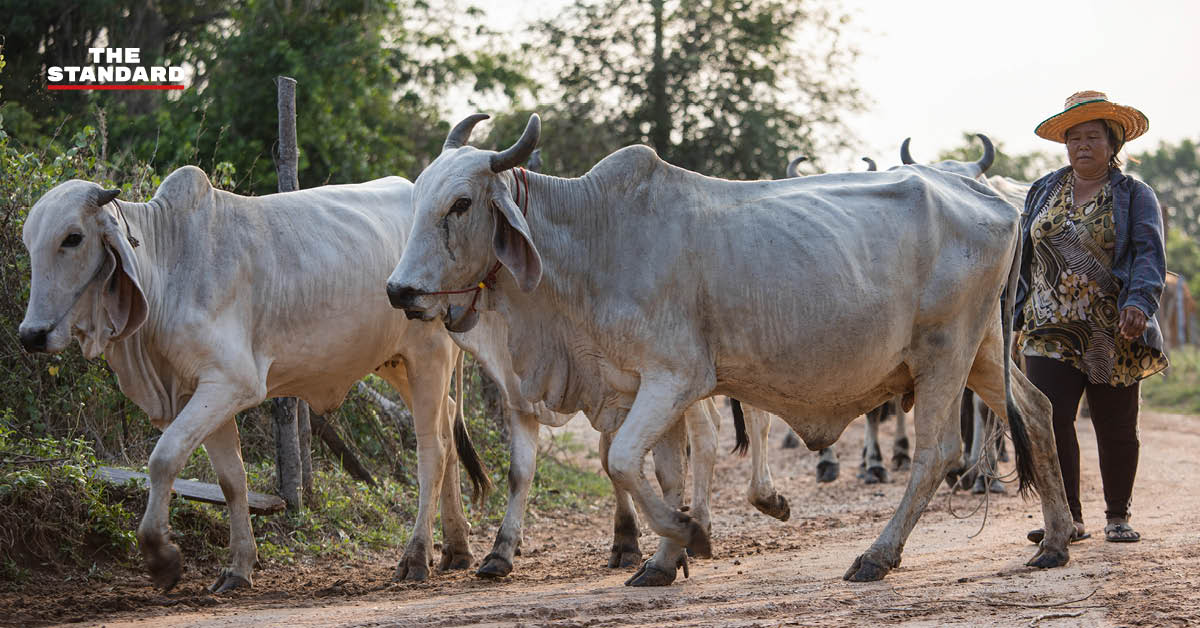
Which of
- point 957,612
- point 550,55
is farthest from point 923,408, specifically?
point 550,55

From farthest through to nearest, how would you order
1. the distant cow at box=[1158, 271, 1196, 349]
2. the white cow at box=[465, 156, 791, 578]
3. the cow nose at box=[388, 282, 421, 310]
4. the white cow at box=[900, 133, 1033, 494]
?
the distant cow at box=[1158, 271, 1196, 349] → the white cow at box=[900, 133, 1033, 494] → the white cow at box=[465, 156, 791, 578] → the cow nose at box=[388, 282, 421, 310]

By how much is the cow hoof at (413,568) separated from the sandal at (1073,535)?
9.04 feet

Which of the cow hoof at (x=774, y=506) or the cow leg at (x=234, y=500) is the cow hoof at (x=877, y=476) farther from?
the cow leg at (x=234, y=500)

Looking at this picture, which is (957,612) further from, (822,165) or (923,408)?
(822,165)

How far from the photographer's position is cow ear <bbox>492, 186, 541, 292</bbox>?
4.68 metres

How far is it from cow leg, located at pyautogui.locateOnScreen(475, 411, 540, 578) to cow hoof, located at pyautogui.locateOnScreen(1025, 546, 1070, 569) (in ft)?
5.88

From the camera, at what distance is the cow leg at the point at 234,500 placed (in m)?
5.55

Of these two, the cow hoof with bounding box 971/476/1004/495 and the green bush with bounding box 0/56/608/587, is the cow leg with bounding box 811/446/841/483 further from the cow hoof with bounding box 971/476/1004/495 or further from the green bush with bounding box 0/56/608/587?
the green bush with bounding box 0/56/608/587

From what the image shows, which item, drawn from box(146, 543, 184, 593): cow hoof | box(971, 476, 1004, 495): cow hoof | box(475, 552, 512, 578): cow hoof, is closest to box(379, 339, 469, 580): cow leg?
box(475, 552, 512, 578): cow hoof

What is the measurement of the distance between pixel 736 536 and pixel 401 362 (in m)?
2.08

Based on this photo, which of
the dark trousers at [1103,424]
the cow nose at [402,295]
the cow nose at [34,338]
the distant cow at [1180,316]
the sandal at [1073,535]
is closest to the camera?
the cow nose at [402,295]

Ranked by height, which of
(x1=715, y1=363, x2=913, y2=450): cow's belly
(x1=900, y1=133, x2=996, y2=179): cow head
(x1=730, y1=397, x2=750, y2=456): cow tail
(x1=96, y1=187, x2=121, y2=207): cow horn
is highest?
(x1=900, y1=133, x2=996, y2=179): cow head

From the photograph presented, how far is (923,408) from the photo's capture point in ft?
17.2

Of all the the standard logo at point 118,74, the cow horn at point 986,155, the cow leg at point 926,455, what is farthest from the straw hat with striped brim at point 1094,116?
the the standard logo at point 118,74
